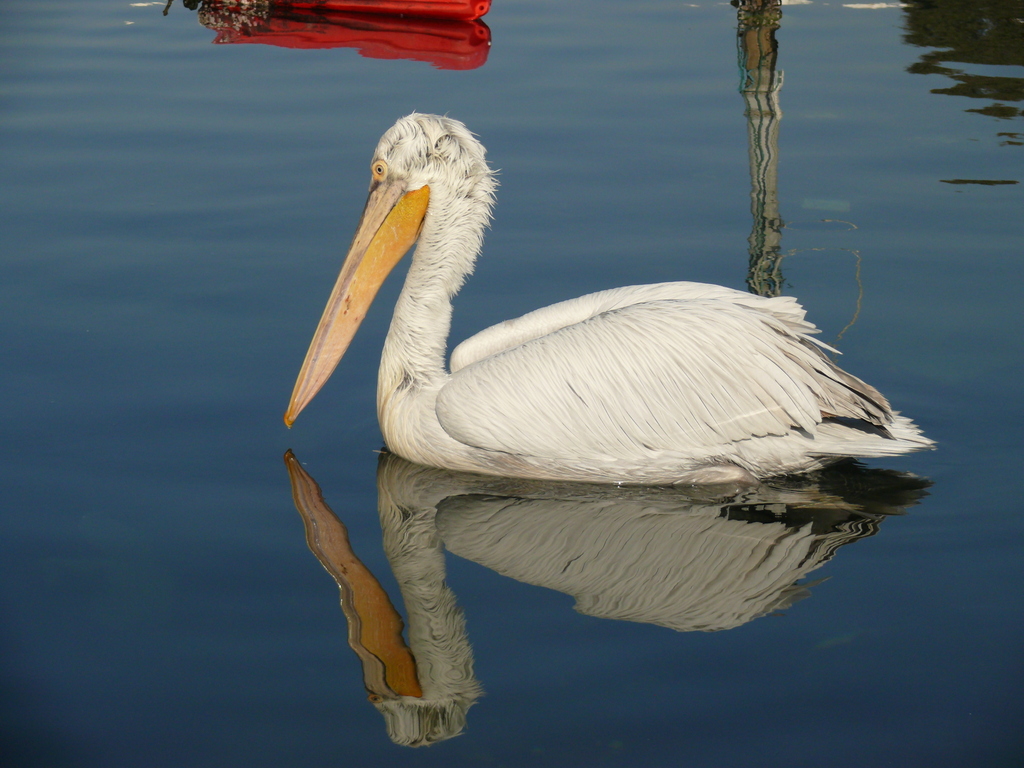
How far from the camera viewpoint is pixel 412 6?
10.3 metres

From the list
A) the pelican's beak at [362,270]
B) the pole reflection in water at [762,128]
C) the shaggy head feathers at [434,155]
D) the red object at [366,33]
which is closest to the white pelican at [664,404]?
the pelican's beak at [362,270]

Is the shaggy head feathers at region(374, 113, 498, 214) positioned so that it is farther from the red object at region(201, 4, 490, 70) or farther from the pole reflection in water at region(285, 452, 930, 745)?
the red object at region(201, 4, 490, 70)

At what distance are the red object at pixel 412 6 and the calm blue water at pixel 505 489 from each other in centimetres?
135

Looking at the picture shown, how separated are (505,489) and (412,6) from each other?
732 cm

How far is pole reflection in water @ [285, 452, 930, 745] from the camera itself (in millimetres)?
3215

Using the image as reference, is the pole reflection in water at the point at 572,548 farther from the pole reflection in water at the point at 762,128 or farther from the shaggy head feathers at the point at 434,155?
the pole reflection in water at the point at 762,128

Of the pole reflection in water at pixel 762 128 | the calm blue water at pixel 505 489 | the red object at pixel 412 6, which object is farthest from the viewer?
A: the red object at pixel 412 6

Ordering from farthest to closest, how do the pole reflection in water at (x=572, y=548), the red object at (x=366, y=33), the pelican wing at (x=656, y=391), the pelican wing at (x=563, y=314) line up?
the red object at (x=366, y=33) → the pelican wing at (x=563, y=314) → the pelican wing at (x=656, y=391) → the pole reflection in water at (x=572, y=548)

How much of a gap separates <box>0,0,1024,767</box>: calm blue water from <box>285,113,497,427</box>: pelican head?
1.14 ft

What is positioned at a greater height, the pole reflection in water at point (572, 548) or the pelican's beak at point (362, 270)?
the pelican's beak at point (362, 270)

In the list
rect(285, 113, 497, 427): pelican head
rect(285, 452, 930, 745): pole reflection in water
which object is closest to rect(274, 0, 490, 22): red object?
rect(285, 113, 497, 427): pelican head

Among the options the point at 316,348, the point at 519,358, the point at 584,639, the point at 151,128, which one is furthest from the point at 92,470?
the point at 151,128

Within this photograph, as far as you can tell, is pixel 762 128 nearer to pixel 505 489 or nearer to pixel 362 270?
pixel 362 270

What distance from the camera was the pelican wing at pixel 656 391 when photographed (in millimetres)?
3896
